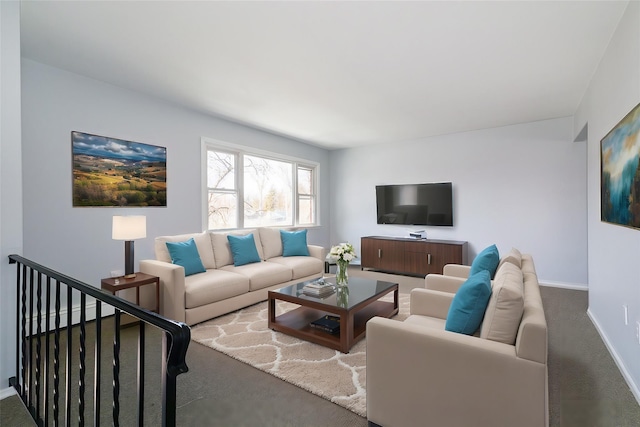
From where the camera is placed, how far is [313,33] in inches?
93.4

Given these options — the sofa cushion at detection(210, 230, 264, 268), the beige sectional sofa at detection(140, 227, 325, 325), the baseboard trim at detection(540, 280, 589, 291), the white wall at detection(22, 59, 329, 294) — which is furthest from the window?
the baseboard trim at detection(540, 280, 589, 291)

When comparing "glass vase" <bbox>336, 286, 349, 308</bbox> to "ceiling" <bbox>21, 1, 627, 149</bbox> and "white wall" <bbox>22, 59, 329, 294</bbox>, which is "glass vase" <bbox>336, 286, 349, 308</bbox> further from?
"white wall" <bbox>22, 59, 329, 294</bbox>

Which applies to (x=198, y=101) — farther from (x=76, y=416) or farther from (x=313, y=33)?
(x=76, y=416)

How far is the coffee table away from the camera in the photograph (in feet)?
8.38

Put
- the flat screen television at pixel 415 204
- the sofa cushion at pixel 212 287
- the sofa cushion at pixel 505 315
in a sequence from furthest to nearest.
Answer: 1. the flat screen television at pixel 415 204
2. the sofa cushion at pixel 212 287
3. the sofa cushion at pixel 505 315

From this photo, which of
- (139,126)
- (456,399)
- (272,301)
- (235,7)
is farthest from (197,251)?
(456,399)

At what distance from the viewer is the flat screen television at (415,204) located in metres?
5.48

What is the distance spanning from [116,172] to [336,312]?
113 inches

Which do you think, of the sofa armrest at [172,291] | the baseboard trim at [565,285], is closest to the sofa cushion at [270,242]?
the sofa armrest at [172,291]

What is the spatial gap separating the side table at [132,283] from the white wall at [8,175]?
2.83ft

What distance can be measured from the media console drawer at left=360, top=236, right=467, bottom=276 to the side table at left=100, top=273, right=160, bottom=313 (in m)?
3.81

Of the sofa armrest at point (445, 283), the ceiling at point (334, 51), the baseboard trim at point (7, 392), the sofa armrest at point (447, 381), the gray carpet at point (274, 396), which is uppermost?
the ceiling at point (334, 51)

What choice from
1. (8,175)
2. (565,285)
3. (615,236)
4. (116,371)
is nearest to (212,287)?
(8,175)

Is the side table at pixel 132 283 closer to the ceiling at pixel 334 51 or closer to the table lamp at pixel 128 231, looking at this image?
the table lamp at pixel 128 231
